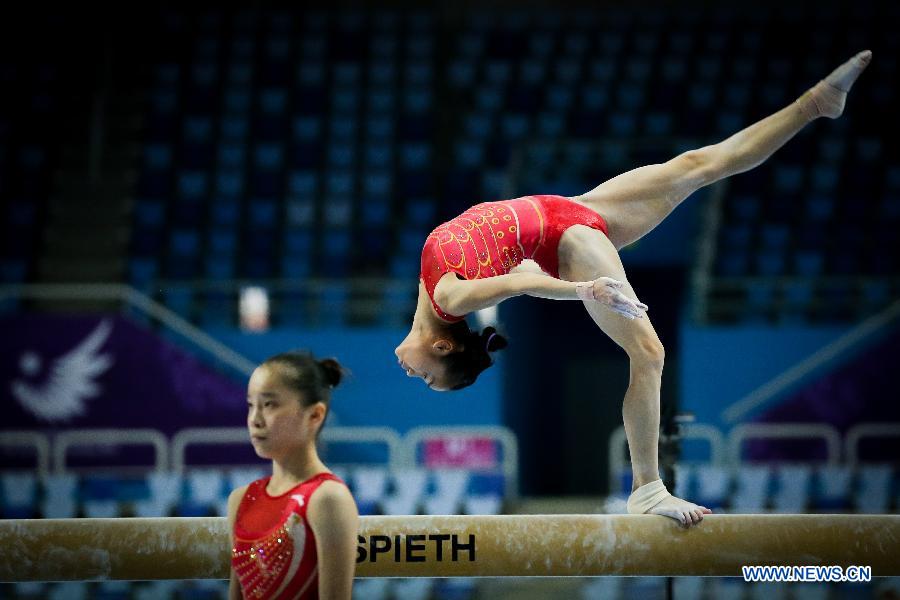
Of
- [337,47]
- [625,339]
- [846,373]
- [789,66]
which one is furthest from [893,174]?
[625,339]

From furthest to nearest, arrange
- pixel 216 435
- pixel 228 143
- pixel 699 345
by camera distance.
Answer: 1. pixel 228 143
2. pixel 699 345
3. pixel 216 435

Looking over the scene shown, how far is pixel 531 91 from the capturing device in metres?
12.3

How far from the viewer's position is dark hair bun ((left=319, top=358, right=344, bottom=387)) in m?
2.81

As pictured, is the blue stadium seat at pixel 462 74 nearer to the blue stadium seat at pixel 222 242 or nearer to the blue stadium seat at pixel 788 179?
the blue stadium seat at pixel 222 242

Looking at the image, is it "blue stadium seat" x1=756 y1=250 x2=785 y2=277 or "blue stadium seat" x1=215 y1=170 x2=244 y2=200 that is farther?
"blue stadium seat" x1=215 y1=170 x2=244 y2=200

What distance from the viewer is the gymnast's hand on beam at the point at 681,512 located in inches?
144

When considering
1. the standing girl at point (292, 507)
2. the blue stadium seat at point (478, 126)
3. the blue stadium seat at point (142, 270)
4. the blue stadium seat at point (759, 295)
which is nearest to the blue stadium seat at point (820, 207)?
the blue stadium seat at point (759, 295)

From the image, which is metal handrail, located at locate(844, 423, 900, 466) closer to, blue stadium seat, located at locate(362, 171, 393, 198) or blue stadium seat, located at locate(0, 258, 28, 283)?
blue stadium seat, located at locate(362, 171, 393, 198)

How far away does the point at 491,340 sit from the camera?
402 cm

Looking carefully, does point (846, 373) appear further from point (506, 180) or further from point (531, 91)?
point (531, 91)

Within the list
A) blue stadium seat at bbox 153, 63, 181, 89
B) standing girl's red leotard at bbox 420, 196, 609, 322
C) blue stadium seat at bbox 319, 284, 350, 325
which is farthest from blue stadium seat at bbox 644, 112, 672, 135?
standing girl's red leotard at bbox 420, 196, 609, 322

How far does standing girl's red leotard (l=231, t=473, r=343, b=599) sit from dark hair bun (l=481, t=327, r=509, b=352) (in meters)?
1.41

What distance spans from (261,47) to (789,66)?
20.4 feet

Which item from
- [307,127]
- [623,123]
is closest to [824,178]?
[623,123]
